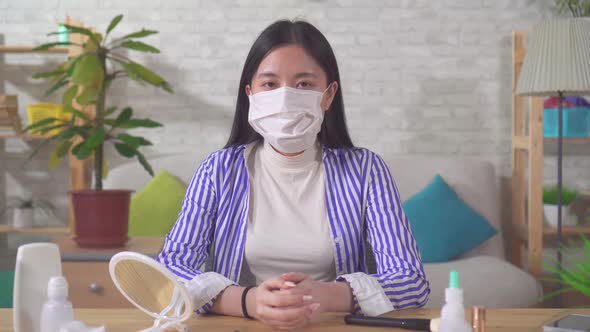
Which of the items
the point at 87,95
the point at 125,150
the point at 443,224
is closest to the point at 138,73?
the point at 87,95

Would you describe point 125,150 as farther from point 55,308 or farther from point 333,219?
point 55,308

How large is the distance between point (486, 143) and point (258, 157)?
Answer: 2.31 m

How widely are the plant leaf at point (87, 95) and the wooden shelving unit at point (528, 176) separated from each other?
6.94 feet

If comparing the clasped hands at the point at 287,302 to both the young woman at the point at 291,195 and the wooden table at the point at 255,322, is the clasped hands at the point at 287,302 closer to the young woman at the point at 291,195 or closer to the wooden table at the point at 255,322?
the wooden table at the point at 255,322

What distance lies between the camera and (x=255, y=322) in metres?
1.12

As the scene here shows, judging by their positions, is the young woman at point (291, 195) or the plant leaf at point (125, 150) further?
the plant leaf at point (125, 150)

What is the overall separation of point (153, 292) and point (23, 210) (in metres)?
2.64

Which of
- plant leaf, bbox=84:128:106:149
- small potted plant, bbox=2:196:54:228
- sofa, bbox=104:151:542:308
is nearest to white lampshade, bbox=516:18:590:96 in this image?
sofa, bbox=104:151:542:308

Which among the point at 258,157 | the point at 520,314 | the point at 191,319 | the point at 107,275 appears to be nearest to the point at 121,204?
the point at 107,275

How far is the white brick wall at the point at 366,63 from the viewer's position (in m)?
3.54

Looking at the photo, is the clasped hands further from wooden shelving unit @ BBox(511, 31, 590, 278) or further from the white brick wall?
the white brick wall

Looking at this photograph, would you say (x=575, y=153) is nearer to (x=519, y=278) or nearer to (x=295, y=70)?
(x=519, y=278)

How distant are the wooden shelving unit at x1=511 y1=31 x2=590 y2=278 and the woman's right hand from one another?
235cm

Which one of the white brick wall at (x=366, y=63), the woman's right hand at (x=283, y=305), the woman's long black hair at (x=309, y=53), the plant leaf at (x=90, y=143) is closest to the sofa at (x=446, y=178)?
the white brick wall at (x=366, y=63)
